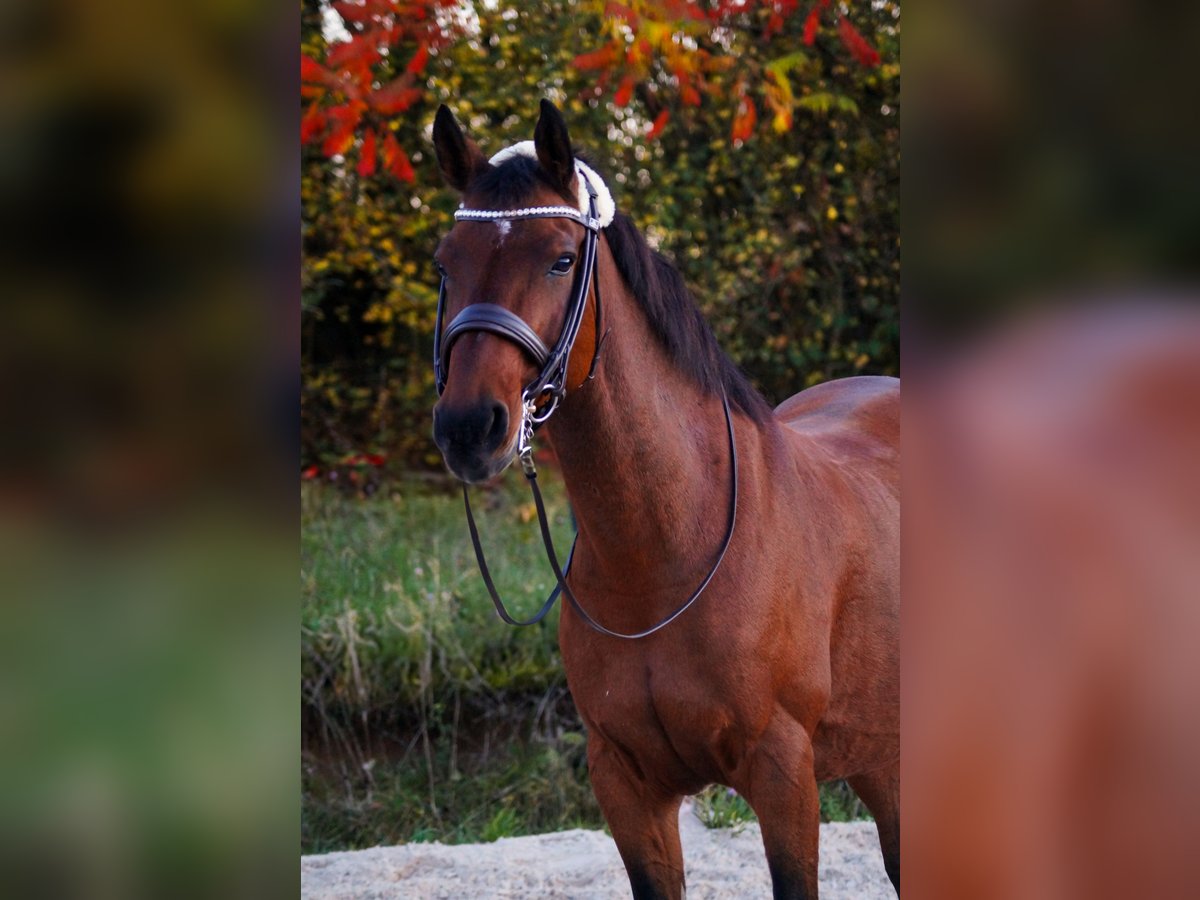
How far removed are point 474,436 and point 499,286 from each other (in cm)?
27

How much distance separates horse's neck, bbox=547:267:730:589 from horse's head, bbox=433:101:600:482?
14 cm

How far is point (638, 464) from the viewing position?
6.78ft

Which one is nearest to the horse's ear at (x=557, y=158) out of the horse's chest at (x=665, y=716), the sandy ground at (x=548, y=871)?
the horse's chest at (x=665, y=716)

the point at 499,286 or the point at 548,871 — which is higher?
the point at 499,286

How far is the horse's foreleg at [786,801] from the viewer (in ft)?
6.99

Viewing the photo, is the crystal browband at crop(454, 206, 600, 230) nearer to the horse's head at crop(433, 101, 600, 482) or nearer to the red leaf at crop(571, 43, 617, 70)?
the horse's head at crop(433, 101, 600, 482)

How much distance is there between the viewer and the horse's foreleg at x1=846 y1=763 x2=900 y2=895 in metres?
2.93

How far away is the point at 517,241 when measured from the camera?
1.89m
